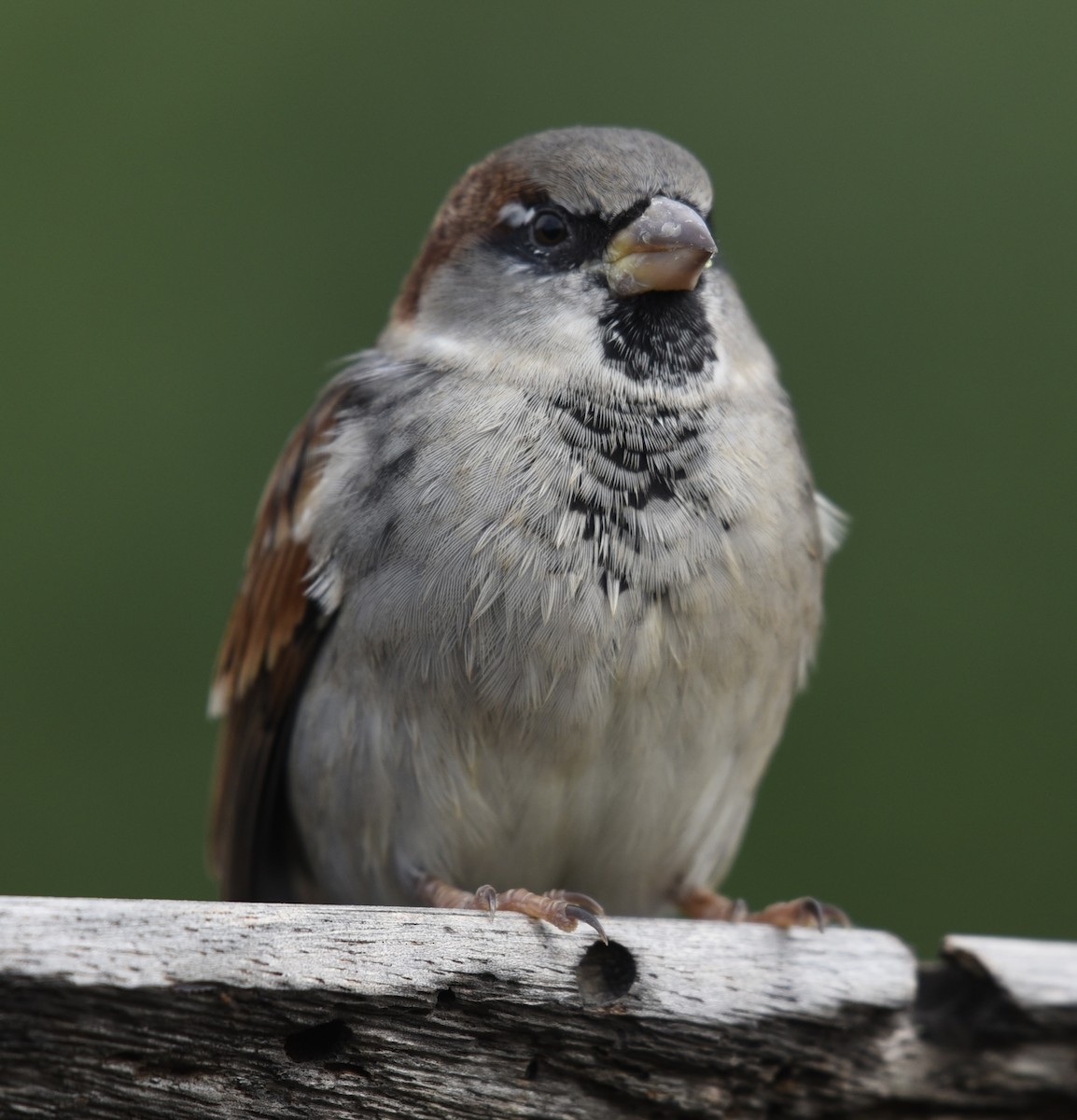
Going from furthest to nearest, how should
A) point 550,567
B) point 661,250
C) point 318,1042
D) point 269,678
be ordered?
point 269,678 < point 661,250 < point 550,567 < point 318,1042

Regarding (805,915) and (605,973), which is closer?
(605,973)

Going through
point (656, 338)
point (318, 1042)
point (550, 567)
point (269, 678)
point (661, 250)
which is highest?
point (661, 250)

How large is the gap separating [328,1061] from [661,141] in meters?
1.23

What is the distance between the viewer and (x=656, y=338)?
200 centimetres

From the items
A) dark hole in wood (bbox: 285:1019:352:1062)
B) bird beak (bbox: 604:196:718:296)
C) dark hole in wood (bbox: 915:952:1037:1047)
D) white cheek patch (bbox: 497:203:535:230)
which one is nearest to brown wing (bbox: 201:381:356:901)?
white cheek patch (bbox: 497:203:535:230)

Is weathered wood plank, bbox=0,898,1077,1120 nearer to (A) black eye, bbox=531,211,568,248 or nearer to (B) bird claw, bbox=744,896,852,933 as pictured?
(B) bird claw, bbox=744,896,852,933

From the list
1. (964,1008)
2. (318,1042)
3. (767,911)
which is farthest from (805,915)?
(318,1042)

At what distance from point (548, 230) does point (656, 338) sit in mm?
212

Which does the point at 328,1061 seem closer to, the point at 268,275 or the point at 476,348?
the point at 476,348

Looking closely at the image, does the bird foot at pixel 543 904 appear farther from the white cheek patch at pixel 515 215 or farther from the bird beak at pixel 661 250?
the white cheek patch at pixel 515 215

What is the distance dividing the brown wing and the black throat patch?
38 centimetres

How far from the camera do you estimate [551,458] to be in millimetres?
1910

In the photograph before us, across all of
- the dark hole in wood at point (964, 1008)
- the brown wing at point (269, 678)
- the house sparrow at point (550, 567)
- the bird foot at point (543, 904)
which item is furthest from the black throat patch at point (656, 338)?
the dark hole in wood at point (964, 1008)

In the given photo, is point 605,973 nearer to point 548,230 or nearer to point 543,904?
point 543,904
